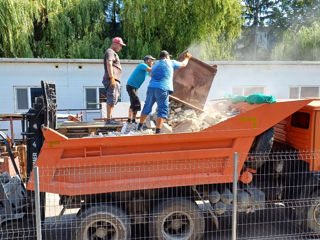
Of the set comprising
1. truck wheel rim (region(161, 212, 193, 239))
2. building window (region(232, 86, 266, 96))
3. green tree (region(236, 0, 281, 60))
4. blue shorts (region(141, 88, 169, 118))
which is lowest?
truck wheel rim (region(161, 212, 193, 239))

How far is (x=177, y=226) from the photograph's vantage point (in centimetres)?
420

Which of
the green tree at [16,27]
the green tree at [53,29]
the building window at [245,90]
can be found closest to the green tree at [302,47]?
the building window at [245,90]

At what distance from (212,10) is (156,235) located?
1280cm

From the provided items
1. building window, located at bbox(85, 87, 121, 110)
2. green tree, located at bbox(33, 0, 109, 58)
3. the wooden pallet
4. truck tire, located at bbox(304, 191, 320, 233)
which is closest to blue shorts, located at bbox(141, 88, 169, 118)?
the wooden pallet

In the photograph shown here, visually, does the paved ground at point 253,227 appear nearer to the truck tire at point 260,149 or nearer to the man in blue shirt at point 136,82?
the truck tire at point 260,149

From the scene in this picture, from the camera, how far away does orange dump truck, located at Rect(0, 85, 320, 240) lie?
3.73 meters

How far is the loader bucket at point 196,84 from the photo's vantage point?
18.4 ft

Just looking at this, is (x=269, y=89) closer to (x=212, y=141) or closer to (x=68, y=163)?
(x=212, y=141)

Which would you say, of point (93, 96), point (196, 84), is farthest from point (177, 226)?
point (93, 96)

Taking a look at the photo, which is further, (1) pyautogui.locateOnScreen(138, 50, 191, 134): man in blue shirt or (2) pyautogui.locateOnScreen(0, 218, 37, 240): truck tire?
(1) pyautogui.locateOnScreen(138, 50, 191, 134): man in blue shirt

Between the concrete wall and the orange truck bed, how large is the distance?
6759 millimetres

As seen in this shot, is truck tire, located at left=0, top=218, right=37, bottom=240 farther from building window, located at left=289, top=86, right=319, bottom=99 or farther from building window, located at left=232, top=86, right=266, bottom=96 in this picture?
building window, located at left=289, top=86, right=319, bottom=99

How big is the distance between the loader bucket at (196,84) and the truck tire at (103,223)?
8.44 feet

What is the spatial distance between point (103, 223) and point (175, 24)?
1246 centimetres
